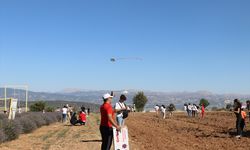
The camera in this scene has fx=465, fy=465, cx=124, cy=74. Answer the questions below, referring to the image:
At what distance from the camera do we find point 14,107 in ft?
82.5

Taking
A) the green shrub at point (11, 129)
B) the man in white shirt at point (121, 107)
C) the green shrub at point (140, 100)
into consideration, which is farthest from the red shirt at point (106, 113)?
the green shrub at point (140, 100)

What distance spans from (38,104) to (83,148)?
50330mm

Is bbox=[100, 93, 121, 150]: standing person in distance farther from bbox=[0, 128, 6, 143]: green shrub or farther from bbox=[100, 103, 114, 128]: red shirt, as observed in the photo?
bbox=[0, 128, 6, 143]: green shrub

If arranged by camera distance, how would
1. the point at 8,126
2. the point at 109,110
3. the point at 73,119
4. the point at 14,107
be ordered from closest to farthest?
the point at 109,110, the point at 8,126, the point at 14,107, the point at 73,119

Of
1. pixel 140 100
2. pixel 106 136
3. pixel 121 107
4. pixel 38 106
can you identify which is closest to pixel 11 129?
pixel 121 107

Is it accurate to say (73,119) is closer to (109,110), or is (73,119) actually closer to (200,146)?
(200,146)

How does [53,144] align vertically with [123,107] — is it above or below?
below

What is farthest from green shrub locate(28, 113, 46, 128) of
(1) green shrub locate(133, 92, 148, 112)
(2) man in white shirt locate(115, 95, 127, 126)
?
(1) green shrub locate(133, 92, 148, 112)

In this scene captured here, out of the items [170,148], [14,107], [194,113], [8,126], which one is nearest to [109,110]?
[170,148]

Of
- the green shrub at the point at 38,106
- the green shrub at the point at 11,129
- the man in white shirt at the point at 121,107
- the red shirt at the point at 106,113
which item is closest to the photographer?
the red shirt at the point at 106,113

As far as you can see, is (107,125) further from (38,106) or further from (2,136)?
(38,106)

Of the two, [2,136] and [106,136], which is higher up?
[106,136]

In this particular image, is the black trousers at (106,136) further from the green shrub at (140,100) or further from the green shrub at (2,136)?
the green shrub at (140,100)

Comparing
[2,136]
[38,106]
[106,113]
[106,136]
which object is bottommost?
[2,136]
